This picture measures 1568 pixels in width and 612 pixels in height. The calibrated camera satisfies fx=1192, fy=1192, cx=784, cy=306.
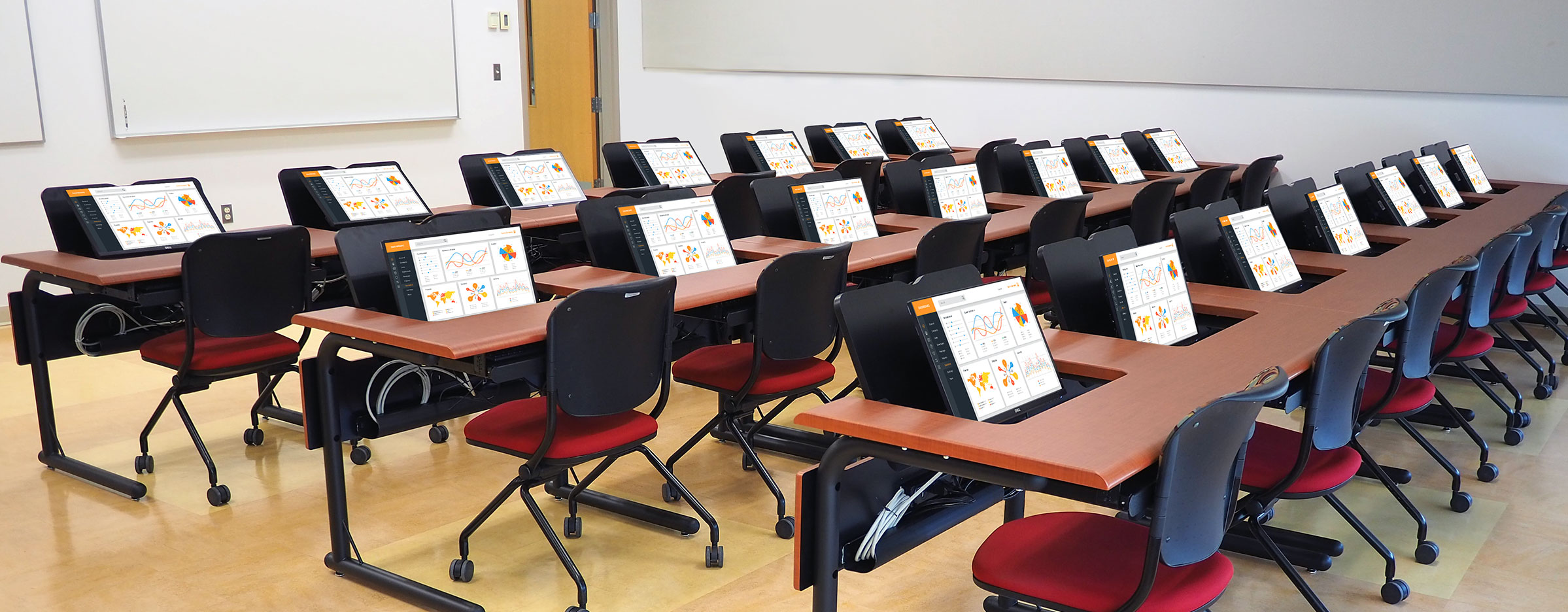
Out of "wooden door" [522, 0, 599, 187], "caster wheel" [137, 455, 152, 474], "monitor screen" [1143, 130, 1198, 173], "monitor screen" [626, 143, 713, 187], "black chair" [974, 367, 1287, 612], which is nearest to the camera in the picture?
"black chair" [974, 367, 1287, 612]

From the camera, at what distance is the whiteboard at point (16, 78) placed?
19.4 ft

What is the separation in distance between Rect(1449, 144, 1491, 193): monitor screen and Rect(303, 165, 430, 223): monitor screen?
537 centimetres

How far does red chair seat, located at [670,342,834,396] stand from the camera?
3.54 m

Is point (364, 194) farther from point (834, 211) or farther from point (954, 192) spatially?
point (954, 192)

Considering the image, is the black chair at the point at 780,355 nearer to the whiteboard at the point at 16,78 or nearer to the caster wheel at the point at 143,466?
the caster wheel at the point at 143,466

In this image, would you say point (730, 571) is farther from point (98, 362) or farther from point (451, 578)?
point (98, 362)

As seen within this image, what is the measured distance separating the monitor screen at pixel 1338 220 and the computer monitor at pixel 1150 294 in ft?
4.74

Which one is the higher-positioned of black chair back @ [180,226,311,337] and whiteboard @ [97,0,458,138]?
whiteboard @ [97,0,458,138]

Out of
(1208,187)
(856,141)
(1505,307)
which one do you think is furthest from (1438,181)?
(856,141)

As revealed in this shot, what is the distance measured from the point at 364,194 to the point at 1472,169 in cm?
572

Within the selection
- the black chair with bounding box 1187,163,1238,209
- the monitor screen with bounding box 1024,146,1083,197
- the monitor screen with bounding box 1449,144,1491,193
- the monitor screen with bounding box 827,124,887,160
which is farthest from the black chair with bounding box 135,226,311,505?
the monitor screen with bounding box 1449,144,1491,193

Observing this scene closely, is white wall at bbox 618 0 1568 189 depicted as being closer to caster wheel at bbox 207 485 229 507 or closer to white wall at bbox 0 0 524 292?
white wall at bbox 0 0 524 292

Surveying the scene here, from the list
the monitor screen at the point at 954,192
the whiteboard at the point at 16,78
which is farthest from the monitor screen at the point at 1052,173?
the whiteboard at the point at 16,78

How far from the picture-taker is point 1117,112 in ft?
27.1
